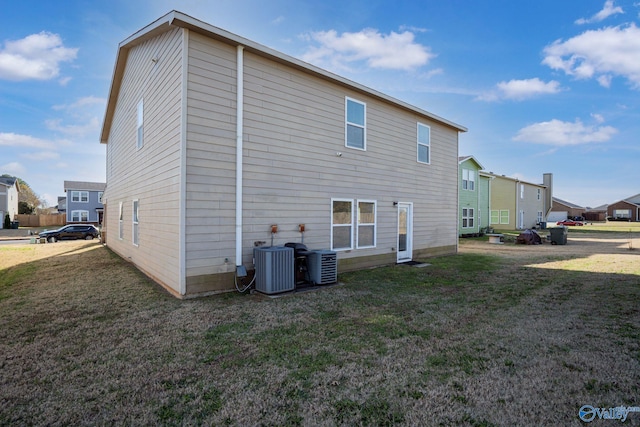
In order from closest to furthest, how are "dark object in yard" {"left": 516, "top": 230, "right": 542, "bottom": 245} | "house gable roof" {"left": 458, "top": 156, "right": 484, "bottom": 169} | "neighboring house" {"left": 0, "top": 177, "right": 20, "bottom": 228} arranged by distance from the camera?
"dark object in yard" {"left": 516, "top": 230, "right": 542, "bottom": 245}, "house gable roof" {"left": 458, "top": 156, "right": 484, "bottom": 169}, "neighboring house" {"left": 0, "top": 177, "right": 20, "bottom": 228}

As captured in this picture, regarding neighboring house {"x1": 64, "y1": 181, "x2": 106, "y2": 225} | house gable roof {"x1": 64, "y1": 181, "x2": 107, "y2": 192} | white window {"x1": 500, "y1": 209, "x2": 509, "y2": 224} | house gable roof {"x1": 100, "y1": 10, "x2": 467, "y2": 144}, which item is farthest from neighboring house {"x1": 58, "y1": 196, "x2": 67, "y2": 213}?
white window {"x1": 500, "y1": 209, "x2": 509, "y2": 224}

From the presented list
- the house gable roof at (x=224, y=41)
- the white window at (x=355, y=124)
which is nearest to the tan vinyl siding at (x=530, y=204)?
the house gable roof at (x=224, y=41)

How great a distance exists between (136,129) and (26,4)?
5.58 metres

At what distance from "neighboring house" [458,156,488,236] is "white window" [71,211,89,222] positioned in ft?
132

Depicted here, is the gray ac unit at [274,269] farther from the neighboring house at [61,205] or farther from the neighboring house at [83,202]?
the neighboring house at [61,205]

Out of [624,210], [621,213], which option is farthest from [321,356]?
[621,213]

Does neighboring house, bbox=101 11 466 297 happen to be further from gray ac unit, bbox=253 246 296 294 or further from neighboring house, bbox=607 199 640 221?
neighboring house, bbox=607 199 640 221

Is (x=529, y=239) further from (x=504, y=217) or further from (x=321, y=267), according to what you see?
(x=321, y=267)

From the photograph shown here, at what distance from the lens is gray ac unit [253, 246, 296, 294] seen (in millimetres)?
6184

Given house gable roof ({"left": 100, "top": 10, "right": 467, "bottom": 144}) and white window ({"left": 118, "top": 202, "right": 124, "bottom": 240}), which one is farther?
white window ({"left": 118, "top": 202, "right": 124, "bottom": 240})

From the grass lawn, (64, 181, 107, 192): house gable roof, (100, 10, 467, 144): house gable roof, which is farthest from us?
(64, 181, 107, 192): house gable roof

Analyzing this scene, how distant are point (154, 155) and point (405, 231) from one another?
312 inches

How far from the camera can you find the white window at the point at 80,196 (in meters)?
35.4

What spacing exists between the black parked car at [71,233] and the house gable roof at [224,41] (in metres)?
13.0
